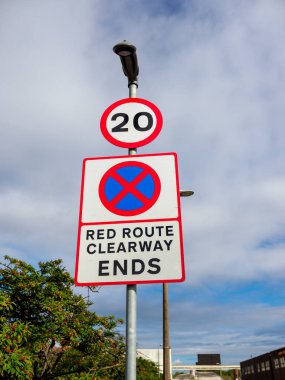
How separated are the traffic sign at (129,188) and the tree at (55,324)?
17.2 feet

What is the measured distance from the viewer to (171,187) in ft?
9.95

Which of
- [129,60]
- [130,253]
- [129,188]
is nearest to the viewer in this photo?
[130,253]

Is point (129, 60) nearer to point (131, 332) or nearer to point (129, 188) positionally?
point (129, 188)

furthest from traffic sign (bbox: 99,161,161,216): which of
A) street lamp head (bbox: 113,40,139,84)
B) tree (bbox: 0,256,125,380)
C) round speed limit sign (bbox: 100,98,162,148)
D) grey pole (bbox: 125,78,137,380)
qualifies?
tree (bbox: 0,256,125,380)

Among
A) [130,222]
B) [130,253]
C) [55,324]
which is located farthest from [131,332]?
[55,324]

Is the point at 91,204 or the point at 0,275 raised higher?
the point at 0,275

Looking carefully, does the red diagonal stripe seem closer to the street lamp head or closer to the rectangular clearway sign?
the rectangular clearway sign

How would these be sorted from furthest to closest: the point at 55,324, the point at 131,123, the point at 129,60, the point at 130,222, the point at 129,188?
1. the point at 55,324
2. the point at 129,60
3. the point at 131,123
4. the point at 129,188
5. the point at 130,222

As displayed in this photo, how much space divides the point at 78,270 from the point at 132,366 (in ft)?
2.46

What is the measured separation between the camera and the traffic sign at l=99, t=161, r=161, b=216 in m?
3.00

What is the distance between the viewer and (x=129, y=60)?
12.2 ft

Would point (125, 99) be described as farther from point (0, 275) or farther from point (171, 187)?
point (0, 275)

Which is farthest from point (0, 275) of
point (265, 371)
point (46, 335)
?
point (265, 371)

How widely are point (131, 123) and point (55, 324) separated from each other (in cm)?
705
